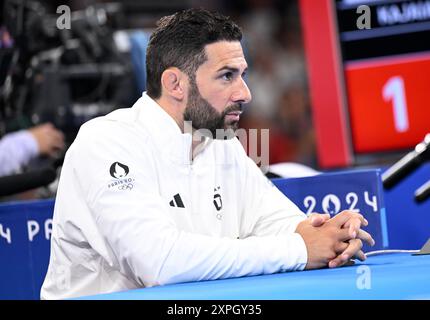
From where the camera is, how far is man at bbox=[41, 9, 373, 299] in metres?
2.00

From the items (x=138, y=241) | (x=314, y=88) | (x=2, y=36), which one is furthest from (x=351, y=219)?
(x=314, y=88)

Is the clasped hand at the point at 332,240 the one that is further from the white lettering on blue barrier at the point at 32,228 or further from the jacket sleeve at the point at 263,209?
the white lettering on blue barrier at the point at 32,228

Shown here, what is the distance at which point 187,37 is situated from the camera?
233 centimetres

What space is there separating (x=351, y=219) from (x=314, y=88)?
8.21ft

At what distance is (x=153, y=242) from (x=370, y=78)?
259 cm

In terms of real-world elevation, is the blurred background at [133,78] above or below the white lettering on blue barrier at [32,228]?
Result: above

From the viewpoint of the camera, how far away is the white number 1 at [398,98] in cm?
430

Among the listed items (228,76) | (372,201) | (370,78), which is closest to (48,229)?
(228,76)

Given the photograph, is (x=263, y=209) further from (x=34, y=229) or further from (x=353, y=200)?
(x=34, y=229)

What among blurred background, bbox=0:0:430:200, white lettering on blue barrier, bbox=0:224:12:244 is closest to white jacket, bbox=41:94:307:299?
white lettering on blue barrier, bbox=0:224:12:244

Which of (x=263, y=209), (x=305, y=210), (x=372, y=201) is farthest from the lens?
(x=305, y=210)

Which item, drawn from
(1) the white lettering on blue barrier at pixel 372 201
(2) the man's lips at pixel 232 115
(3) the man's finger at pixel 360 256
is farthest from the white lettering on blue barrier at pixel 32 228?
(3) the man's finger at pixel 360 256

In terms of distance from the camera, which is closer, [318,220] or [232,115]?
[318,220]

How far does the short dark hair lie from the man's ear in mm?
13
